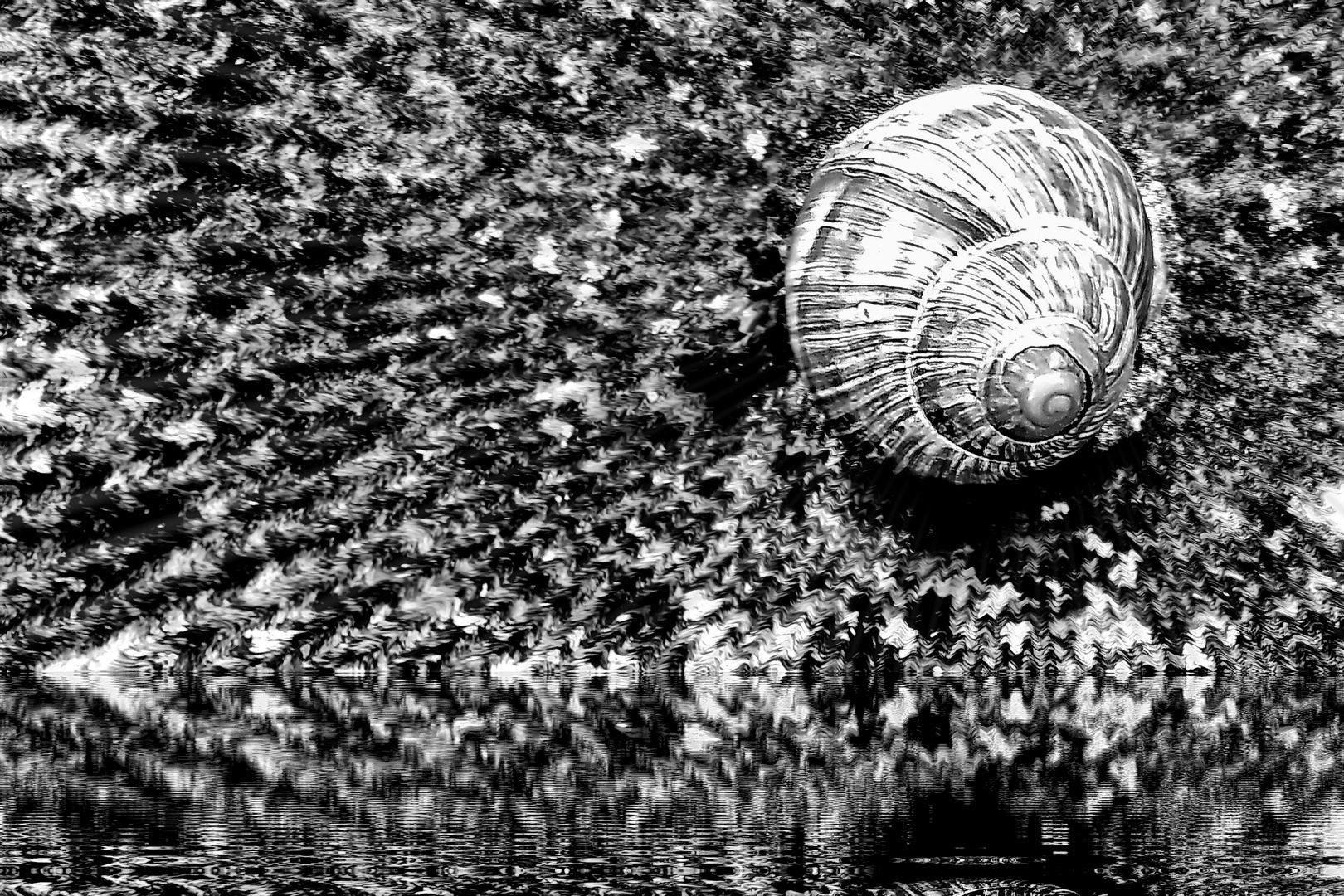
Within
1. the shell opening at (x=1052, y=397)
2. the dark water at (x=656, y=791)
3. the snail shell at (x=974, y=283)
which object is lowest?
the dark water at (x=656, y=791)

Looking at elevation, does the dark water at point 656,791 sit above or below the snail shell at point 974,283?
below

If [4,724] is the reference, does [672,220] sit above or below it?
above

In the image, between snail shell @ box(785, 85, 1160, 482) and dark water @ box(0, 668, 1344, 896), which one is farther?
snail shell @ box(785, 85, 1160, 482)

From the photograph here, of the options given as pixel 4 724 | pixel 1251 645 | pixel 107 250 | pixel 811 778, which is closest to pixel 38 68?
pixel 107 250

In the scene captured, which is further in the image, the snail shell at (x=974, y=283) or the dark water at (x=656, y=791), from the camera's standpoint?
the snail shell at (x=974, y=283)

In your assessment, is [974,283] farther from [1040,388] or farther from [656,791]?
[656,791]

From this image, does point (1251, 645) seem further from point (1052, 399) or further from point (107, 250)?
point (107, 250)
